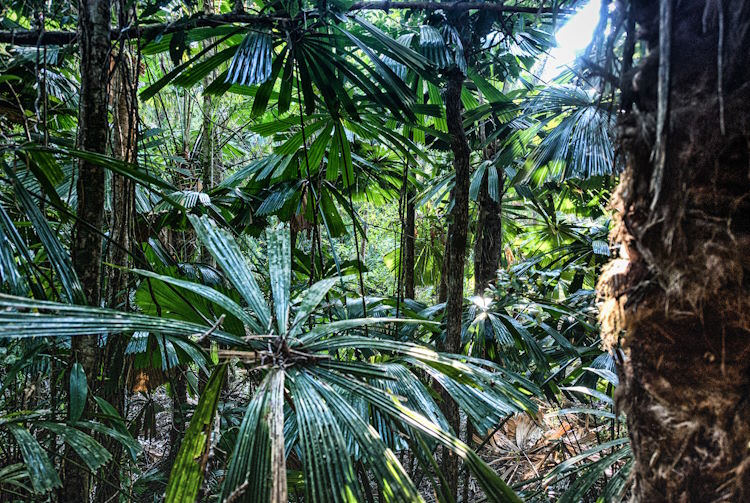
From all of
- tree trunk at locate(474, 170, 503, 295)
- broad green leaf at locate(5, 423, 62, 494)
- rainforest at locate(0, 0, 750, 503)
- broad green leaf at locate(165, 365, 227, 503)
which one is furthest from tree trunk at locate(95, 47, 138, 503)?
tree trunk at locate(474, 170, 503, 295)

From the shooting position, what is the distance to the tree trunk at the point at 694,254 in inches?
20.9

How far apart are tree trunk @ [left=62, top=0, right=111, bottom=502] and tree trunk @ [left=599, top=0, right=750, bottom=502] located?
4.29 feet

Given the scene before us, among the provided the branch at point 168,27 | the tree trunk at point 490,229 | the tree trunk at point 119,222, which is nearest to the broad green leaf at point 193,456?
the tree trunk at point 119,222

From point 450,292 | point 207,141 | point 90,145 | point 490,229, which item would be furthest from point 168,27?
point 490,229

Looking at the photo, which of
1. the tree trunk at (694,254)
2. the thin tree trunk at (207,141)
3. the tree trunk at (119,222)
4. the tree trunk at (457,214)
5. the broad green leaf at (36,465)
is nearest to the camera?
the tree trunk at (694,254)

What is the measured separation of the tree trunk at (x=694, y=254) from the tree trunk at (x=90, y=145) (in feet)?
4.29

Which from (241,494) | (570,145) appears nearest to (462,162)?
(570,145)

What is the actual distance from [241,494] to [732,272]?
69 cm

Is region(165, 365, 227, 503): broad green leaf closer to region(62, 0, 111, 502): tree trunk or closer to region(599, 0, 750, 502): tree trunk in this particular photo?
region(599, 0, 750, 502): tree trunk

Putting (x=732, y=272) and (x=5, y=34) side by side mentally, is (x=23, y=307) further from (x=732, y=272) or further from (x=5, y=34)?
(x=5, y=34)

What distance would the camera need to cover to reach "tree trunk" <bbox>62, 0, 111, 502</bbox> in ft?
4.01

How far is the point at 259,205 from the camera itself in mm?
2473

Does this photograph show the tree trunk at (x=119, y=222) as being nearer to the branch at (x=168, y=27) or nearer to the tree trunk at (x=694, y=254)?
the branch at (x=168, y=27)

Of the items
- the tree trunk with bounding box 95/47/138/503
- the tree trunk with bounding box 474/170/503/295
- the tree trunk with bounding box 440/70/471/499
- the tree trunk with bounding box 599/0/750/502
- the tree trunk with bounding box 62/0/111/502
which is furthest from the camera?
the tree trunk with bounding box 474/170/503/295
